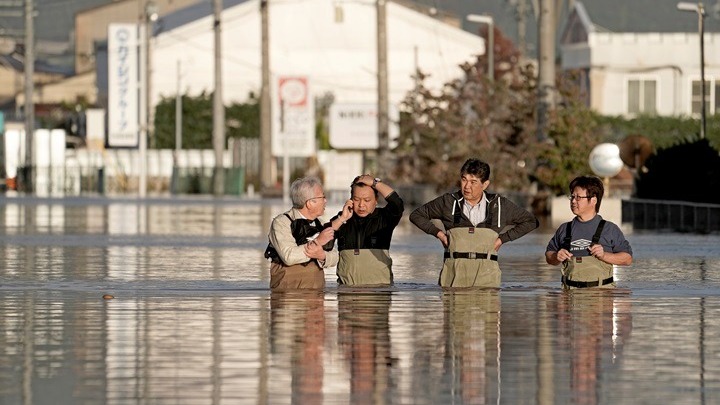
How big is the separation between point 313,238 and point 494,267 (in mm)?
1755

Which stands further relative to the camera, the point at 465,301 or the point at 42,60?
the point at 42,60

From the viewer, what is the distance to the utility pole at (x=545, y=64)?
52.6 meters

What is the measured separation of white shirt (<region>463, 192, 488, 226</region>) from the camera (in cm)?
1888

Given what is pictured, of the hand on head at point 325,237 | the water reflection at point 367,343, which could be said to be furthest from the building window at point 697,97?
the hand on head at point 325,237

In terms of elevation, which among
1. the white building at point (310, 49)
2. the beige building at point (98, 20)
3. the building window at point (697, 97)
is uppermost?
the beige building at point (98, 20)

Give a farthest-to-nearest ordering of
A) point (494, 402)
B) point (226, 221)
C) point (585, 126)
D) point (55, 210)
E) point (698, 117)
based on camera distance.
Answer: point (698, 117) → point (55, 210) → point (585, 126) → point (226, 221) → point (494, 402)

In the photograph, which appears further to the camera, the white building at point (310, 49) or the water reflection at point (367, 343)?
the white building at point (310, 49)

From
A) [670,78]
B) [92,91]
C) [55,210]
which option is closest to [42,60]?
[92,91]

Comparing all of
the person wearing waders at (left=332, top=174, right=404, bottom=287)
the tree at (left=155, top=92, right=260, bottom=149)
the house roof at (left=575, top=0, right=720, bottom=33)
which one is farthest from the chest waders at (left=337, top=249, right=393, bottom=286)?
the house roof at (left=575, top=0, right=720, bottom=33)

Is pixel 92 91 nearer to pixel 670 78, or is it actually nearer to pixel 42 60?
pixel 42 60

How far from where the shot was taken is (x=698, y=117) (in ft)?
334

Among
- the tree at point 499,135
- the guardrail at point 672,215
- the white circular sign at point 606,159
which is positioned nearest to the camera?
the guardrail at point 672,215

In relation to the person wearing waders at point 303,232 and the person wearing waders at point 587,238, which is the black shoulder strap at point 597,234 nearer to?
the person wearing waders at point 587,238

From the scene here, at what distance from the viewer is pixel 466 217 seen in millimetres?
18828
